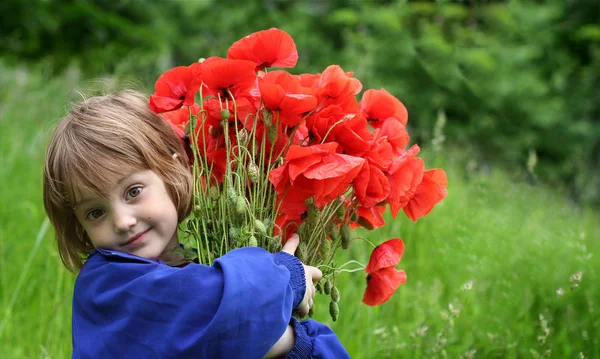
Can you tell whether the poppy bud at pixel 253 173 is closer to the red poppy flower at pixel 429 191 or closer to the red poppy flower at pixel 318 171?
the red poppy flower at pixel 318 171

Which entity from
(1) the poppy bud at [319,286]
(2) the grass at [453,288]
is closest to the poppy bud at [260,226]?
(1) the poppy bud at [319,286]

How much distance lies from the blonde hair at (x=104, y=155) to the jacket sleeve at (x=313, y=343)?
0.35 meters

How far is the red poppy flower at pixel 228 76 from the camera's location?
130cm

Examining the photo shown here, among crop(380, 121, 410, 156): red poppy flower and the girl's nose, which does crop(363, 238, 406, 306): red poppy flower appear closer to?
crop(380, 121, 410, 156): red poppy flower

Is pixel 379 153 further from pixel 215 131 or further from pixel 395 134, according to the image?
pixel 215 131

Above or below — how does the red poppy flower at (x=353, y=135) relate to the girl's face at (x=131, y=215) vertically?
above

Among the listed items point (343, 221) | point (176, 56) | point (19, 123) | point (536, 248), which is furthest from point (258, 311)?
point (176, 56)

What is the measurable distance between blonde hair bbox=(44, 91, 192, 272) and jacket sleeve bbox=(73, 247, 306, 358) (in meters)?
0.18

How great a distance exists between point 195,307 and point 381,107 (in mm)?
607

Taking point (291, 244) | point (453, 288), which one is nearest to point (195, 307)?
point (291, 244)

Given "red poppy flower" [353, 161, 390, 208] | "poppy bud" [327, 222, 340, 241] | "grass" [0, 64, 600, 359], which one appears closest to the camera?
"red poppy flower" [353, 161, 390, 208]

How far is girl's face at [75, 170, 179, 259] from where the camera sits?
1.33m

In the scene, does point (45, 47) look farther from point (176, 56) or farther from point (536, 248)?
point (536, 248)

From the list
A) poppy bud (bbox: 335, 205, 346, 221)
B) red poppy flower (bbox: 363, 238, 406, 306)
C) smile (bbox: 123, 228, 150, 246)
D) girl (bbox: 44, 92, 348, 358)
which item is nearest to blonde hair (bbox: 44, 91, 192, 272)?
girl (bbox: 44, 92, 348, 358)
